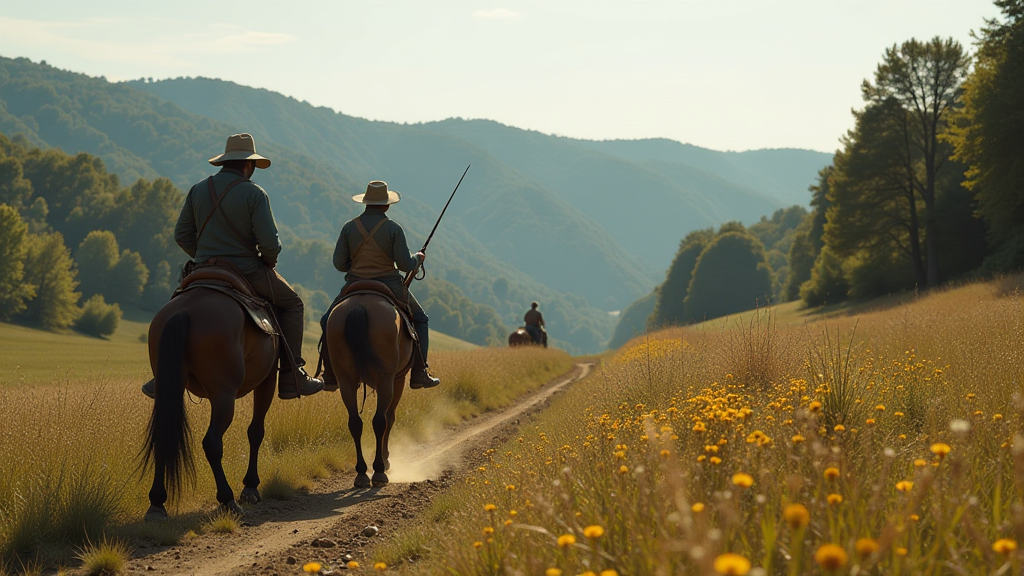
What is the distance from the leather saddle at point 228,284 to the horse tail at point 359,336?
53.9 inches

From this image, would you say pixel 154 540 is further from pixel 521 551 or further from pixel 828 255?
pixel 828 255

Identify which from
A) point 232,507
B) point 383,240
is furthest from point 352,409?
point 232,507

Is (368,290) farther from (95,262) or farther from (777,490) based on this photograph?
(95,262)

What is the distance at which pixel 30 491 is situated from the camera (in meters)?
6.18

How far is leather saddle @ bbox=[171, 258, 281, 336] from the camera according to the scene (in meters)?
7.76

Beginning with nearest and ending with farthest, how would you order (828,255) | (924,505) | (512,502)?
(924,505) → (512,502) → (828,255)

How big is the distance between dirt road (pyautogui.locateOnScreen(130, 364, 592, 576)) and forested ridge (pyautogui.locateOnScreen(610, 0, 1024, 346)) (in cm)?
2916

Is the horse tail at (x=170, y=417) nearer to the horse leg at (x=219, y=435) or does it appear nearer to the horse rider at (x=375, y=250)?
the horse leg at (x=219, y=435)

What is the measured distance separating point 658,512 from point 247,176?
667 cm

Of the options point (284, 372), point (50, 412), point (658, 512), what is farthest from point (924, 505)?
point (50, 412)

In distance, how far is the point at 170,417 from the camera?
22.7ft


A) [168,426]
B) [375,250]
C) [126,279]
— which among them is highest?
[126,279]

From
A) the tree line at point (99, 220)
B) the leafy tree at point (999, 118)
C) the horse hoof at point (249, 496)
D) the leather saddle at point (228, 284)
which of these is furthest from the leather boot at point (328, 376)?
the tree line at point (99, 220)

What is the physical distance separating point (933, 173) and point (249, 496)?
46.0 meters
